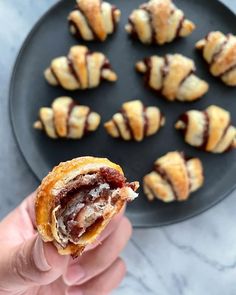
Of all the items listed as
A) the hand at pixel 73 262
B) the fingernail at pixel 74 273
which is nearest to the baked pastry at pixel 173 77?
the hand at pixel 73 262

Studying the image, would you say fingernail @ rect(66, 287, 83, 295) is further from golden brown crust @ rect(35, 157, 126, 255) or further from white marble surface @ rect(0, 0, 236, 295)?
golden brown crust @ rect(35, 157, 126, 255)

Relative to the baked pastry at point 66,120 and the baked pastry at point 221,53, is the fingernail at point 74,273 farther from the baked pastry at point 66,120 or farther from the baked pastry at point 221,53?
the baked pastry at point 221,53

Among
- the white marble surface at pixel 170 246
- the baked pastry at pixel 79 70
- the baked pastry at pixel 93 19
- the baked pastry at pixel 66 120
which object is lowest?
the white marble surface at pixel 170 246

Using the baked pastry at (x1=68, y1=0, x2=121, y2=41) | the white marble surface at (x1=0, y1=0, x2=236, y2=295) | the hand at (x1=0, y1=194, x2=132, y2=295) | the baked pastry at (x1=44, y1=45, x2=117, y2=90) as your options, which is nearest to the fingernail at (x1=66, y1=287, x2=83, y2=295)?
the hand at (x1=0, y1=194, x2=132, y2=295)

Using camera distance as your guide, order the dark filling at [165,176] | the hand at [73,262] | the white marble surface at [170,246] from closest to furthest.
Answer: the hand at [73,262], the dark filling at [165,176], the white marble surface at [170,246]

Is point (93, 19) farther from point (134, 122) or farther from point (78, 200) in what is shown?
point (78, 200)

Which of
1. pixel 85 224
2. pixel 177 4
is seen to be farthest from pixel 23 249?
pixel 177 4
